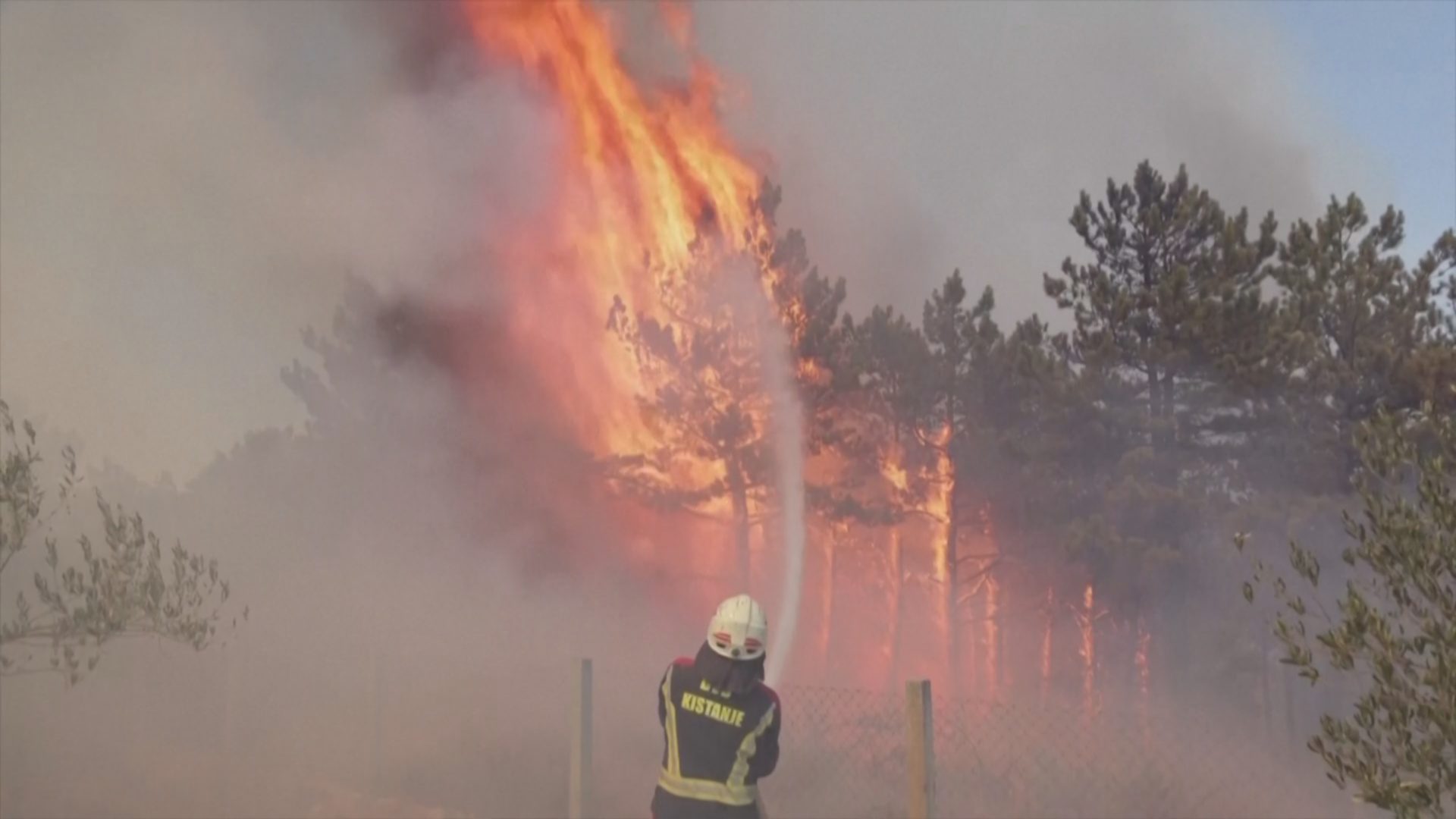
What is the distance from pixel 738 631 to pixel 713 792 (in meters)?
0.79

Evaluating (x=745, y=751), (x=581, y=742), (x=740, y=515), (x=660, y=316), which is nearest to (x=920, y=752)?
(x=745, y=751)

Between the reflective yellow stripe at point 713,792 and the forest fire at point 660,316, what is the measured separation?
20.8 meters

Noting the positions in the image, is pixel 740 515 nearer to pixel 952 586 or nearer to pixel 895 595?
pixel 952 586

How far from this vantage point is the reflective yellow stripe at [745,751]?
579cm

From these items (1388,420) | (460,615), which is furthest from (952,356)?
(1388,420)

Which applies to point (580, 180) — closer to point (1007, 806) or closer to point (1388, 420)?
point (1007, 806)

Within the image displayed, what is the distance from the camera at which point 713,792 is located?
19.0 feet

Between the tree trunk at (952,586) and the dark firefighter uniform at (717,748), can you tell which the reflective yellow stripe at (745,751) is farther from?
the tree trunk at (952,586)

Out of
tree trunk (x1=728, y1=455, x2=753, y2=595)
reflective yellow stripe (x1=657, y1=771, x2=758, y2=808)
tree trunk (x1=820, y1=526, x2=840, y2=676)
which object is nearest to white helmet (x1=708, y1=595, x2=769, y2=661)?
reflective yellow stripe (x1=657, y1=771, x2=758, y2=808)

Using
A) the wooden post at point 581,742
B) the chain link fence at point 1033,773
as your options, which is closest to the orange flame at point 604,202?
the chain link fence at point 1033,773

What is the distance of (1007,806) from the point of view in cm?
1284

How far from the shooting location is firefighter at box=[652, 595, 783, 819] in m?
5.77

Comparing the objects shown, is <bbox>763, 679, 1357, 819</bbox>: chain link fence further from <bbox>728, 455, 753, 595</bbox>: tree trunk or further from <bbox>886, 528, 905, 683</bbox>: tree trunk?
<bbox>886, 528, 905, 683</bbox>: tree trunk

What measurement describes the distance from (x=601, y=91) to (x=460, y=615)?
11.9 metres
